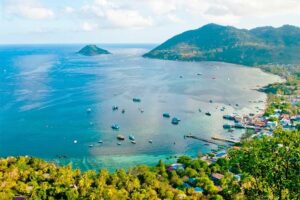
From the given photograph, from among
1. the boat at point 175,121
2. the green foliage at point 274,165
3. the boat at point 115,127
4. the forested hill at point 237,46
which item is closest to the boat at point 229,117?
the boat at point 175,121

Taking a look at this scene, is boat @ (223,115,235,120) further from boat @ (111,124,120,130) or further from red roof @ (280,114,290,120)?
boat @ (111,124,120,130)

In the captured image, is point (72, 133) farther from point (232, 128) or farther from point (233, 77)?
point (233, 77)

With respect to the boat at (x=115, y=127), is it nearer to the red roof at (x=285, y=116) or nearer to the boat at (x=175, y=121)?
the boat at (x=175, y=121)

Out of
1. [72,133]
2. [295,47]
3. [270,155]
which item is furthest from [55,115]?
[295,47]

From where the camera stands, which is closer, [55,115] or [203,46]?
[55,115]

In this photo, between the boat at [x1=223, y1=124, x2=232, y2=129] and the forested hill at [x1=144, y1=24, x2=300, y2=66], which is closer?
the boat at [x1=223, y1=124, x2=232, y2=129]

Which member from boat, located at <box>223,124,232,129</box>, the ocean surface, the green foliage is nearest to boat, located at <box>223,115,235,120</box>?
the ocean surface
